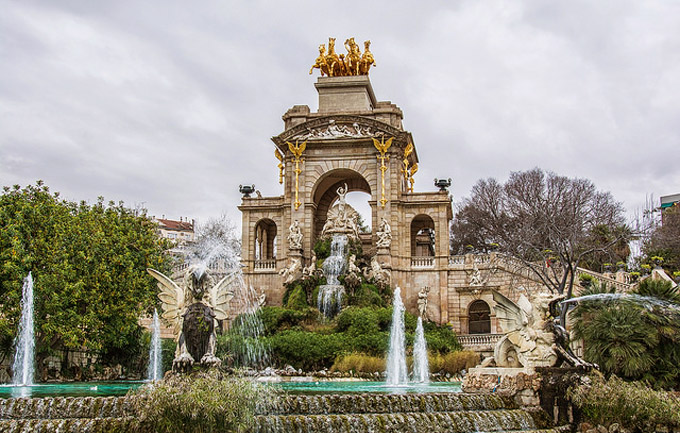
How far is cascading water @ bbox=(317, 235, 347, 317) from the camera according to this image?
3444 centimetres

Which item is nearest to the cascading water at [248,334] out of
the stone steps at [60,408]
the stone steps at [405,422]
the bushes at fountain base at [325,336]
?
the bushes at fountain base at [325,336]

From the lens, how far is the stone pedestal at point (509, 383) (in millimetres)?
15734

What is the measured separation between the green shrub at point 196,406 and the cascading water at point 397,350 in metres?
14.2

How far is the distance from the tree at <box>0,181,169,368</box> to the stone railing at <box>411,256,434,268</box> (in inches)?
604

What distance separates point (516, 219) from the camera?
50.8 metres

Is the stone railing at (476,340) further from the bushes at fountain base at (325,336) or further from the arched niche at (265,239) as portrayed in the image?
the arched niche at (265,239)

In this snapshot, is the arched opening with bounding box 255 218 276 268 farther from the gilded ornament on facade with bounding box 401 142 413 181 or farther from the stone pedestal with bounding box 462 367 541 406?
the stone pedestal with bounding box 462 367 541 406

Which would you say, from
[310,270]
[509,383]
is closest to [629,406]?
[509,383]

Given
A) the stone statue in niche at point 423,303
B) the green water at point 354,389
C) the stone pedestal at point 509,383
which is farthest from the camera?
the stone statue in niche at point 423,303

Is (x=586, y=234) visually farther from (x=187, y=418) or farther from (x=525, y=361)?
(x=187, y=418)

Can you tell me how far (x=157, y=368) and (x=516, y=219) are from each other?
29.5 m

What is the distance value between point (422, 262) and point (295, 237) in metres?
7.02

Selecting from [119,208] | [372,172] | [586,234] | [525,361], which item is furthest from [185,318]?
[586,234]

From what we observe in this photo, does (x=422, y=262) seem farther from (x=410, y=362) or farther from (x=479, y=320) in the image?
(x=410, y=362)
